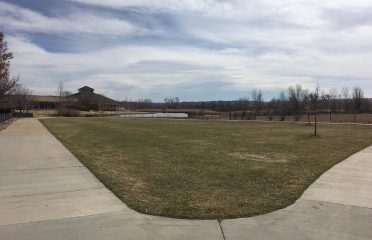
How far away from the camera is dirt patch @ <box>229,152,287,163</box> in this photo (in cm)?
1280

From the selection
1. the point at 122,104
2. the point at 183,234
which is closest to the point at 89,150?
the point at 183,234

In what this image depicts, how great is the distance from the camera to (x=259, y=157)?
13523 millimetres

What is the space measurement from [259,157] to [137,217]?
7773 millimetres

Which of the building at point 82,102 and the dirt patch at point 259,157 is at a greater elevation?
the building at point 82,102

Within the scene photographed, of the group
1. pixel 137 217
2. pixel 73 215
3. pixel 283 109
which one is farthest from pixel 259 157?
pixel 283 109

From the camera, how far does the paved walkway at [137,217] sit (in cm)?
562

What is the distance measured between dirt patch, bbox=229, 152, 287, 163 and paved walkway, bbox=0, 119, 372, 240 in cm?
326

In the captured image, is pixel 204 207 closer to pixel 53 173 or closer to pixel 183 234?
pixel 183 234

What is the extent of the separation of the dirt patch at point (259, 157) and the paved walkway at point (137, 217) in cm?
326

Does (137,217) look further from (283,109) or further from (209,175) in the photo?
(283,109)

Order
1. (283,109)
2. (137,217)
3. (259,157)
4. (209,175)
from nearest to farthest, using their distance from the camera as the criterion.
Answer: (137,217)
(209,175)
(259,157)
(283,109)

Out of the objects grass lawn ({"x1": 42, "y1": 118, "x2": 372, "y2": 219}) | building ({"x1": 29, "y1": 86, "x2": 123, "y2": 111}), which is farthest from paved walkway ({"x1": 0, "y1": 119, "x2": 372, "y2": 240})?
building ({"x1": 29, "y1": 86, "x2": 123, "y2": 111})

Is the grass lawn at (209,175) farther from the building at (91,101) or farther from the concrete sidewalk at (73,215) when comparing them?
the building at (91,101)

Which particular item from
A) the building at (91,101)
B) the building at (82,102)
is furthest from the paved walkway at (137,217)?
the building at (91,101)
